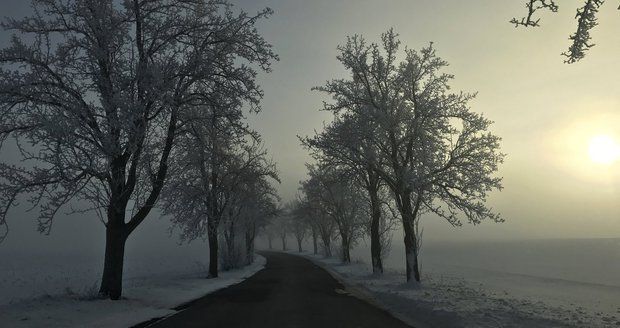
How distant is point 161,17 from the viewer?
55.3ft

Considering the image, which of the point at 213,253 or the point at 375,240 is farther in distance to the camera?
the point at 375,240

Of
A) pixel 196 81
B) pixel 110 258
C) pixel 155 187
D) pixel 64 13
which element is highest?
pixel 64 13

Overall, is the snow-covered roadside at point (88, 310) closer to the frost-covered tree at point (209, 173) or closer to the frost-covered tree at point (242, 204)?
the frost-covered tree at point (209, 173)

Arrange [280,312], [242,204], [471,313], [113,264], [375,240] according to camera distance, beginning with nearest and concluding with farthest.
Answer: [471,313] < [280,312] < [113,264] < [375,240] < [242,204]

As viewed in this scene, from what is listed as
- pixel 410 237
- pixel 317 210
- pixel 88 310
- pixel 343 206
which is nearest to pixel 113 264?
pixel 88 310

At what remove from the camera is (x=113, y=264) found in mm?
15805

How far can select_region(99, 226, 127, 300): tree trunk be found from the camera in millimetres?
15383

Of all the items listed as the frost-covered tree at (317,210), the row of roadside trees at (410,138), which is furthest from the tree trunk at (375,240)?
the frost-covered tree at (317,210)

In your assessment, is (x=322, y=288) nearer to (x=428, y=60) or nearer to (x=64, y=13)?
(x=428, y=60)

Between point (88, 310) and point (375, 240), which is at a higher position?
point (375, 240)

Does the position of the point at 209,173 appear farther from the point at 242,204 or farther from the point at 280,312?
the point at 280,312

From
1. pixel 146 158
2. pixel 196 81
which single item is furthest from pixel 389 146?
pixel 146 158

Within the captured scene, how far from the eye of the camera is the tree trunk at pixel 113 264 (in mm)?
15383

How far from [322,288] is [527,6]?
15961 mm
